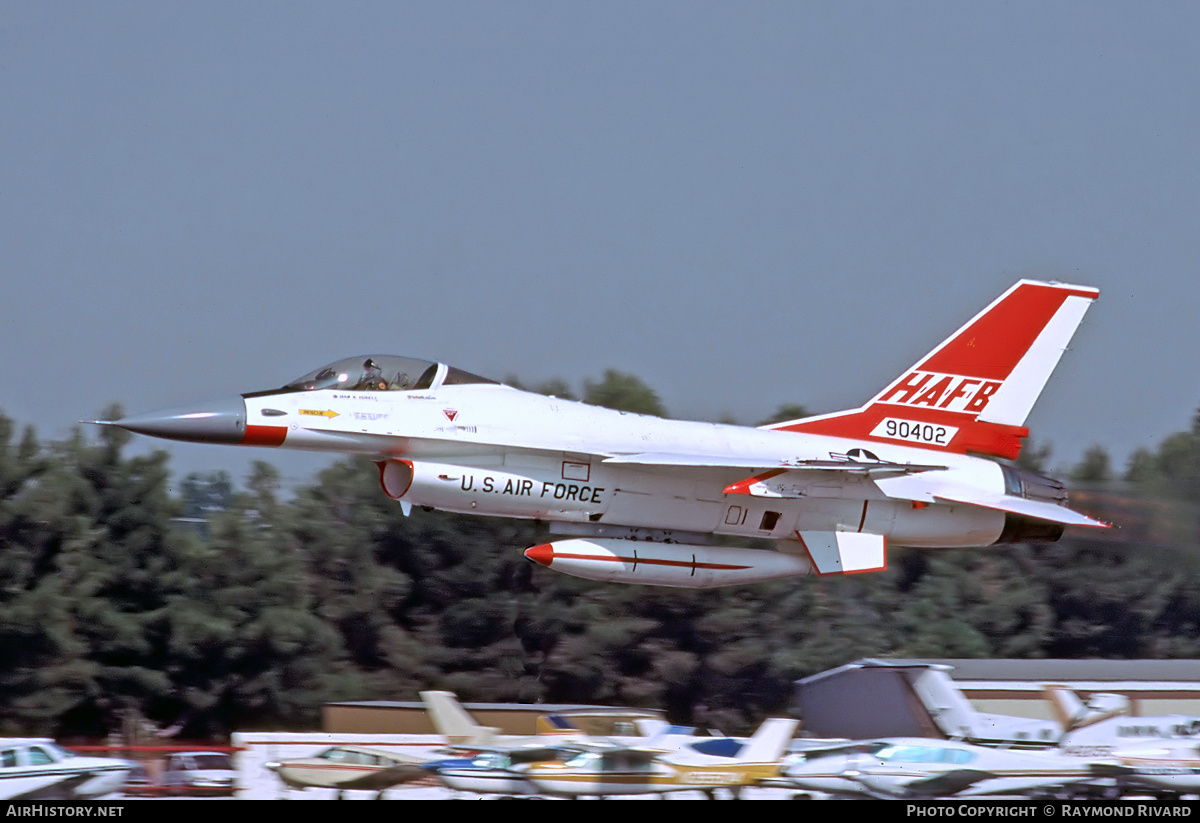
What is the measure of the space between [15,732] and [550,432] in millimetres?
15777

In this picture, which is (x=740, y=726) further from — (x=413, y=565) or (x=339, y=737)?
(x=339, y=737)

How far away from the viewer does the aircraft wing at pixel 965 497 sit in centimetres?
1933

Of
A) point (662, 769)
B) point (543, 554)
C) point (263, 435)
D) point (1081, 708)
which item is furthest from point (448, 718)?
point (1081, 708)

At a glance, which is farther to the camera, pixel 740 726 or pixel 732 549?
pixel 740 726

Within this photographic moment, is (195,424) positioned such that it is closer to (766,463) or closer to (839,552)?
(766,463)

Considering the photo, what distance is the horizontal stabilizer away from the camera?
19.2 meters

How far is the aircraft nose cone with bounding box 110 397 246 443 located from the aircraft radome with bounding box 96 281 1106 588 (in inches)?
0.8

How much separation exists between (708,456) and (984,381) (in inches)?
174

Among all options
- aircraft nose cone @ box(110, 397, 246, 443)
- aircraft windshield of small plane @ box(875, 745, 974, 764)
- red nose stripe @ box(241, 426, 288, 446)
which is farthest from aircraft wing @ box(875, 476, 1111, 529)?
aircraft nose cone @ box(110, 397, 246, 443)

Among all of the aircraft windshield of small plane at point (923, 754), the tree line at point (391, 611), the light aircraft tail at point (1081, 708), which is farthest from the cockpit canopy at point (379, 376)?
the tree line at point (391, 611)

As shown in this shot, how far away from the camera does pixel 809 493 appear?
18734 mm

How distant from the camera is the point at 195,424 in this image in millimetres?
16906

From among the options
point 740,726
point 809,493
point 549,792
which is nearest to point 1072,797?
point 809,493

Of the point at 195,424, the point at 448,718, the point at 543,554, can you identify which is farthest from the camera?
the point at 543,554
